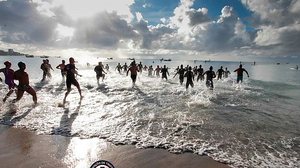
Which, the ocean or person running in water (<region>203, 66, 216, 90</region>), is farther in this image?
person running in water (<region>203, 66, 216, 90</region>)

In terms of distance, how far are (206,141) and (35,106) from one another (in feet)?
24.7

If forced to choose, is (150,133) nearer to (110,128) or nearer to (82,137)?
(110,128)

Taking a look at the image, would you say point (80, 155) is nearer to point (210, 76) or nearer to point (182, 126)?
point (182, 126)

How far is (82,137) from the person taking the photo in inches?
265

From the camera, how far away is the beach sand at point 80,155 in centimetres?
517

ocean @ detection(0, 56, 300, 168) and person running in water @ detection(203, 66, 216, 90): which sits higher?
person running in water @ detection(203, 66, 216, 90)

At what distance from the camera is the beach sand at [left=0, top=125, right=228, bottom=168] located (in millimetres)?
5172

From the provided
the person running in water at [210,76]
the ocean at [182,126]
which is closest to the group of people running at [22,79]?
the ocean at [182,126]

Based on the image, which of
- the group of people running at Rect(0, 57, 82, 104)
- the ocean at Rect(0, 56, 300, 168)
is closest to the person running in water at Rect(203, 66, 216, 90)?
the ocean at Rect(0, 56, 300, 168)

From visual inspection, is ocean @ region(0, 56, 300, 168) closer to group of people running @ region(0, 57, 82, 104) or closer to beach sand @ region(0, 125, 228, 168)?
beach sand @ region(0, 125, 228, 168)

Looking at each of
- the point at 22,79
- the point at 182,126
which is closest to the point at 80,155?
the point at 182,126

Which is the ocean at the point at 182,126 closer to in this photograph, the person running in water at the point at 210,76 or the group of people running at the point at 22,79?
the group of people running at the point at 22,79

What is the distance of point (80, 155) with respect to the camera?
5508 mm

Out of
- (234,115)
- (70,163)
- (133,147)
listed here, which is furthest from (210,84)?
(70,163)
